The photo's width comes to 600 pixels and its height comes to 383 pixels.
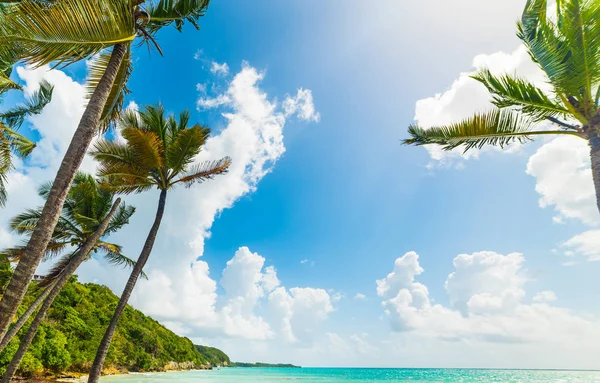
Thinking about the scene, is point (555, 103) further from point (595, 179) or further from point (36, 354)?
point (36, 354)

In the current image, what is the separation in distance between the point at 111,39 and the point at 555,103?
785cm

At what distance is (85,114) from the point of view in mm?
5395

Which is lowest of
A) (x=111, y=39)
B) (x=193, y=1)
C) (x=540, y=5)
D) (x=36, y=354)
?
(x=36, y=354)

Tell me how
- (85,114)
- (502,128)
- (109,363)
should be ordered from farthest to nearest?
(109,363), (502,128), (85,114)

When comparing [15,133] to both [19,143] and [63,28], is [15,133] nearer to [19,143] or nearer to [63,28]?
[19,143]

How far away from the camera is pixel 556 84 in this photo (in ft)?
19.6

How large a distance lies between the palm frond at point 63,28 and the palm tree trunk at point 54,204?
2.43ft

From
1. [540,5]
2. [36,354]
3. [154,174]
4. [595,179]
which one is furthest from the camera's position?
[36,354]

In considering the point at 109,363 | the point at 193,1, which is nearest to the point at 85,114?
the point at 193,1

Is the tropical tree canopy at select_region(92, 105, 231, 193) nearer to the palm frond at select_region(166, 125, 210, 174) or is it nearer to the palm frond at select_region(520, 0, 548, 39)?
the palm frond at select_region(166, 125, 210, 174)

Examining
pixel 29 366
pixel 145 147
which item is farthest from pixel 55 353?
pixel 145 147

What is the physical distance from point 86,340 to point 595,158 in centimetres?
3460

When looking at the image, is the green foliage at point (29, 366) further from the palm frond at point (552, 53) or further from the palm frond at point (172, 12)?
the palm frond at point (552, 53)

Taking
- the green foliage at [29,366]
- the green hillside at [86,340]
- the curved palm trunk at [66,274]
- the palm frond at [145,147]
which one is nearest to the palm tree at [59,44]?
the palm frond at [145,147]
